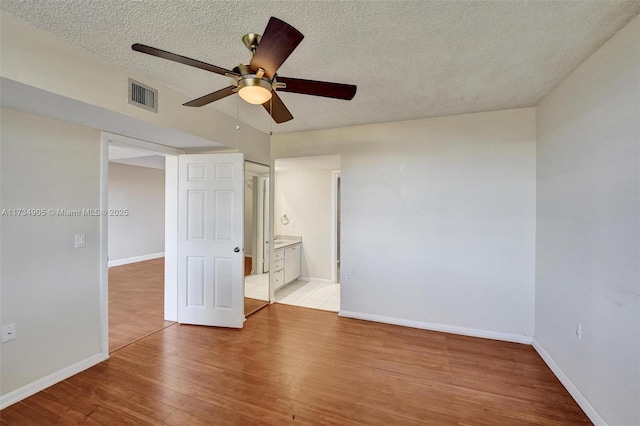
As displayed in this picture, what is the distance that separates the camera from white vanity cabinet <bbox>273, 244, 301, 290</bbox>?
449cm

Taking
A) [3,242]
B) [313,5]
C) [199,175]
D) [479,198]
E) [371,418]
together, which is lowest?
[371,418]

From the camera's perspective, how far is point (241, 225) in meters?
3.33

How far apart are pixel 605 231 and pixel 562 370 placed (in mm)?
1314

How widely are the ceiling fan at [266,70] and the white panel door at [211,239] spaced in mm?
1537

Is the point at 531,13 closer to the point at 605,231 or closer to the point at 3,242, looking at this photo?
the point at 605,231

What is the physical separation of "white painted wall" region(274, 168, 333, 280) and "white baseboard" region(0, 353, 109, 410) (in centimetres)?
344

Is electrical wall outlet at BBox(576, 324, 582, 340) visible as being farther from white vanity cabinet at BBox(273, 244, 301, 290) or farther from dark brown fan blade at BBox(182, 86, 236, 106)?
white vanity cabinet at BBox(273, 244, 301, 290)

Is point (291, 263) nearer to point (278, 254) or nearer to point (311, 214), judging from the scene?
point (278, 254)

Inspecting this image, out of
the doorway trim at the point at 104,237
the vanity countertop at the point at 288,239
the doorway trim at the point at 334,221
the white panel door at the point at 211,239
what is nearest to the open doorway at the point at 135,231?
the white panel door at the point at 211,239

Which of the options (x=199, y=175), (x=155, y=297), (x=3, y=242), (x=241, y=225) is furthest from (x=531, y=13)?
(x=155, y=297)

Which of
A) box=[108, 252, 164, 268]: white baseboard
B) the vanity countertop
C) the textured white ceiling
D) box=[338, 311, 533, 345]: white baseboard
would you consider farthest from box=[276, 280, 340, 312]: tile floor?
box=[108, 252, 164, 268]: white baseboard

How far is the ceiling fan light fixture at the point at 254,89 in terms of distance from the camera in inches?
57.6

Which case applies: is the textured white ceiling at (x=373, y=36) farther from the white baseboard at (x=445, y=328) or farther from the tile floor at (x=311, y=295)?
the tile floor at (x=311, y=295)

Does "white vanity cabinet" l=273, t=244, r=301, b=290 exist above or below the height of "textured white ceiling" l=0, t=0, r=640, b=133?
below
